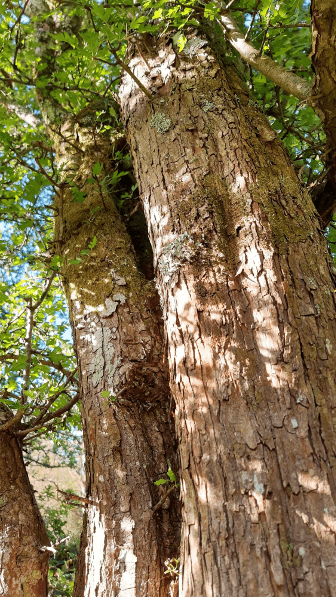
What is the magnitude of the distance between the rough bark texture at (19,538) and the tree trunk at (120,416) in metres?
0.30

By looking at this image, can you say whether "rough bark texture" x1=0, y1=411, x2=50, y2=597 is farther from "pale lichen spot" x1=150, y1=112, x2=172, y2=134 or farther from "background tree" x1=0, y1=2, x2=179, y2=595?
"pale lichen spot" x1=150, y1=112, x2=172, y2=134

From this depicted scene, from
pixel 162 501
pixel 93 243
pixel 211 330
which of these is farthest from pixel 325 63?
pixel 162 501

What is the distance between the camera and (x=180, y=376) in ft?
6.43

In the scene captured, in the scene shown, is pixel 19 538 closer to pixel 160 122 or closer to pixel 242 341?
pixel 242 341

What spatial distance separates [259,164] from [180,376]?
1.20 meters

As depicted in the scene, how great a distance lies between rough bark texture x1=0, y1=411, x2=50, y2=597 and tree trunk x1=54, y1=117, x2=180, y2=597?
11.9 inches

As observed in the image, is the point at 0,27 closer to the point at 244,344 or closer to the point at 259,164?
the point at 259,164

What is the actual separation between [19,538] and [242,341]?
5.94 feet

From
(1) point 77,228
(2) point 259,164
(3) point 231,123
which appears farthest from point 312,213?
(1) point 77,228

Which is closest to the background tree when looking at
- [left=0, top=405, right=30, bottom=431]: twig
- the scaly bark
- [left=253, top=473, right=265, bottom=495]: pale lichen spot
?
the scaly bark

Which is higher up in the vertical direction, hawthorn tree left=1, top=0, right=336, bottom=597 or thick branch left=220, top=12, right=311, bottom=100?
thick branch left=220, top=12, right=311, bottom=100

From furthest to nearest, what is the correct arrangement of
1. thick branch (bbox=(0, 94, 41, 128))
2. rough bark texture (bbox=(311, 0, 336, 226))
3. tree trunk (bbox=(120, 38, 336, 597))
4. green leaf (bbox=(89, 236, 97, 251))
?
thick branch (bbox=(0, 94, 41, 128)) → green leaf (bbox=(89, 236, 97, 251)) → rough bark texture (bbox=(311, 0, 336, 226)) → tree trunk (bbox=(120, 38, 336, 597))

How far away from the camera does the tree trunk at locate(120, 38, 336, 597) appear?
1.49 metres

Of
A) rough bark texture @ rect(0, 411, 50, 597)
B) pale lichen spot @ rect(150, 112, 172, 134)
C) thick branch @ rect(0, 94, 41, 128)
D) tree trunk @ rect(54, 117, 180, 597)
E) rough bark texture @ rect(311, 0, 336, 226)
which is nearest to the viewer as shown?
rough bark texture @ rect(311, 0, 336, 226)
